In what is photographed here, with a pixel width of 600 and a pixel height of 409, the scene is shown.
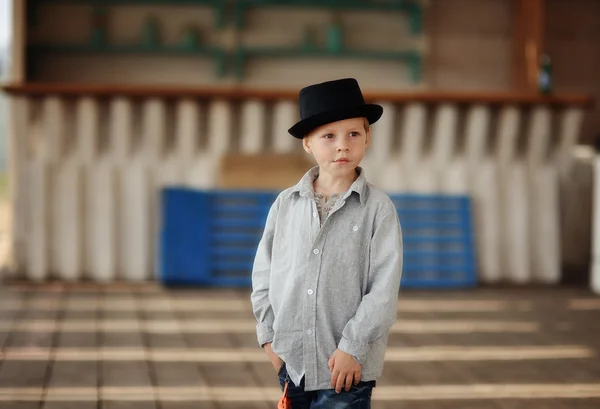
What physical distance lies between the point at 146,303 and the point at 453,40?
371 centimetres

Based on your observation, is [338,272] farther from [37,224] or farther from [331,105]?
[37,224]

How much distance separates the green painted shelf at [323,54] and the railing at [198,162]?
3.32 feet

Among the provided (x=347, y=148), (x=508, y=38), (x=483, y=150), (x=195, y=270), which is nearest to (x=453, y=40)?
(x=508, y=38)

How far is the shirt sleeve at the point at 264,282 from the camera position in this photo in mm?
2151

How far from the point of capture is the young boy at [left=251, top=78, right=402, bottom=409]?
6.53 feet

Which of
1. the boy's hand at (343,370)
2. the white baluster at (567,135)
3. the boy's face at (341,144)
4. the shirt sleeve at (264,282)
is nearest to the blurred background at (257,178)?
the white baluster at (567,135)

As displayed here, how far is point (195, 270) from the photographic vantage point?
590 cm

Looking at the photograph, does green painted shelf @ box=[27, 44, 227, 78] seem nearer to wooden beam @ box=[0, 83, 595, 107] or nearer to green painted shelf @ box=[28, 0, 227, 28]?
green painted shelf @ box=[28, 0, 227, 28]

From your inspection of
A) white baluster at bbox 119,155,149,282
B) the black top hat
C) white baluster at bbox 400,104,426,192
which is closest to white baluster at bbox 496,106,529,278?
white baluster at bbox 400,104,426,192

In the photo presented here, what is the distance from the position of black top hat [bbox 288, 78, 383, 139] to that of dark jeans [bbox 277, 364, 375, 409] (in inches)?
23.6

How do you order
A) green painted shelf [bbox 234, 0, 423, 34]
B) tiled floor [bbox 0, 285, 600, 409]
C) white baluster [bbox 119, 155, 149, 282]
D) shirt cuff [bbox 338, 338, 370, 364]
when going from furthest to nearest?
green painted shelf [bbox 234, 0, 423, 34], white baluster [bbox 119, 155, 149, 282], tiled floor [bbox 0, 285, 600, 409], shirt cuff [bbox 338, 338, 370, 364]

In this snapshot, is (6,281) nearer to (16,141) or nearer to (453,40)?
(16,141)

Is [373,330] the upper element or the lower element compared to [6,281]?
upper

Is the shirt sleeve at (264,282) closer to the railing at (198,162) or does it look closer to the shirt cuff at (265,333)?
the shirt cuff at (265,333)
